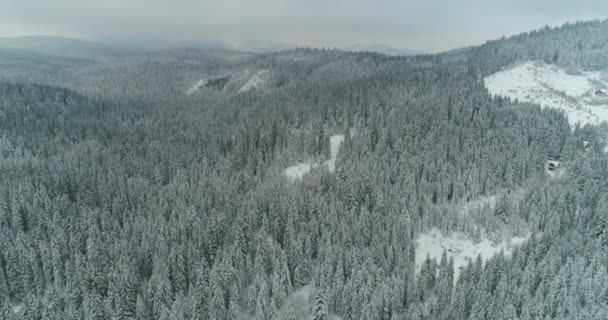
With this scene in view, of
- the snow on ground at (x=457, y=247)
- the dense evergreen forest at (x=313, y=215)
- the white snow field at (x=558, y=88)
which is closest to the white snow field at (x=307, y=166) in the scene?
the dense evergreen forest at (x=313, y=215)

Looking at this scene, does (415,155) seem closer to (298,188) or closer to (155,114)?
(298,188)

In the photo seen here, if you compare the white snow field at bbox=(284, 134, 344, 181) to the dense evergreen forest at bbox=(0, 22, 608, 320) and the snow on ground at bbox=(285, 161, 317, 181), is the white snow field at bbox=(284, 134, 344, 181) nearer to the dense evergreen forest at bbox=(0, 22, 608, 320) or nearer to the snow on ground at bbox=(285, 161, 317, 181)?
the snow on ground at bbox=(285, 161, 317, 181)

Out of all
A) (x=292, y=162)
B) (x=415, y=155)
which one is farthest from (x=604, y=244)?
(x=292, y=162)

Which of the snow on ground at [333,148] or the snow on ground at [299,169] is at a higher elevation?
the snow on ground at [333,148]

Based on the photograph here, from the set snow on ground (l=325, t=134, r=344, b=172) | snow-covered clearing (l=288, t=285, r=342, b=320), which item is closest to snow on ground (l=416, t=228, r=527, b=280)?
snow-covered clearing (l=288, t=285, r=342, b=320)

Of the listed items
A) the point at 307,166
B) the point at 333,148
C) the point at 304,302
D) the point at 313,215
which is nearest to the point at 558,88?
the point at 333,148

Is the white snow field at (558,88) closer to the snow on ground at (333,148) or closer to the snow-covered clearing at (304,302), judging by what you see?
the snow on ground at (333,148)
